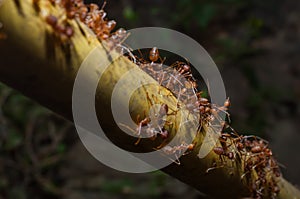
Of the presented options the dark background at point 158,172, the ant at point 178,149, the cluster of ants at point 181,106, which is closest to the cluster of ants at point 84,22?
the cluster of ants at point 181,106

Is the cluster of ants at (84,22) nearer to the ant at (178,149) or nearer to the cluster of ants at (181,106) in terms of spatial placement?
the cluster of ants at (181,106)

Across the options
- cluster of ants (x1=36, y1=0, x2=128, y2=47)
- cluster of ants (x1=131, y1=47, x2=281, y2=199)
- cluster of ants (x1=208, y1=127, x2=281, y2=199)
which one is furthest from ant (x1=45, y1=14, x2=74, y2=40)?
cluster of ants (x1=208, y1=127, x2=281, y2=199)

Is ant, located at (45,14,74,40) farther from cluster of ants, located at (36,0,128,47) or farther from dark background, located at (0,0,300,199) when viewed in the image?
dark background, located at (0,0,300,199)

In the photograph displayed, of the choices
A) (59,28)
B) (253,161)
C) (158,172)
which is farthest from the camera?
(158,172)

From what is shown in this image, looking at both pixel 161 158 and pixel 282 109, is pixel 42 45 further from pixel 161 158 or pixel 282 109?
pixel 282 109

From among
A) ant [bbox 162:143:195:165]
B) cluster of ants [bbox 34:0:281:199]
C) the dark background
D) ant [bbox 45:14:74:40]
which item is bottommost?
ant [bbox 45:14:74:40]

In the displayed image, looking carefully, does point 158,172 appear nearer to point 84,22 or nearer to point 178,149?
Answer: point 178,149

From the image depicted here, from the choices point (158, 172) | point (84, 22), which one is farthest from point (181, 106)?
point (158, 172)
